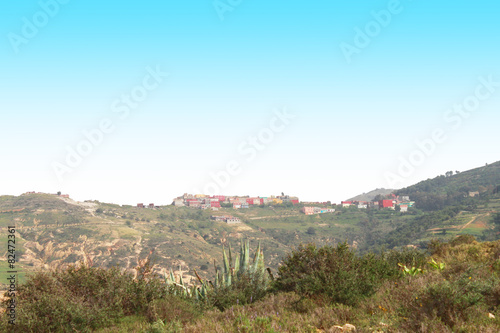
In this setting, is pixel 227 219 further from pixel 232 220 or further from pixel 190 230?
pixel 190 230

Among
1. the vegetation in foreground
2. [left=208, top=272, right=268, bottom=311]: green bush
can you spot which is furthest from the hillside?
the vegetation in foreground

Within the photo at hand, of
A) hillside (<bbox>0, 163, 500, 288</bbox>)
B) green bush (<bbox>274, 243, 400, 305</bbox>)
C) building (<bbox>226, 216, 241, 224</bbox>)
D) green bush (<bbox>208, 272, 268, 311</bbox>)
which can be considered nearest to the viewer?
green bush (<bbox>274, 243, 400, 305</bbox>)

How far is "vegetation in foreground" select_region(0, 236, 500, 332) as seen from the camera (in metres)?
6.22

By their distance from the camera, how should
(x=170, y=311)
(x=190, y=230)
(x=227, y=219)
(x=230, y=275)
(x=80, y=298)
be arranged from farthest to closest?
(x=227, y=219) < (x=190, y=230) < (x=230, y=275) < (x=80, y=298) < (x=170, y=311)

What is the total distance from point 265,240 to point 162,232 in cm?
4051

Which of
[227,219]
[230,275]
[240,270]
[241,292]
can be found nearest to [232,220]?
[227,219]

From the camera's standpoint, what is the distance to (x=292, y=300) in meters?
9.41

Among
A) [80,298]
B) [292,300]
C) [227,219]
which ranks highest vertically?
[227,219]

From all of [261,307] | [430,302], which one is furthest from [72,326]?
[430,302]

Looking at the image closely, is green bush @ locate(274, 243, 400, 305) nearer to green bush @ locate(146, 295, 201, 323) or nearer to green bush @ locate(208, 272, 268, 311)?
green bush @ locate(208, 272, 268, 311)

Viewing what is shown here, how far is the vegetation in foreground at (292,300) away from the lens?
6.22m

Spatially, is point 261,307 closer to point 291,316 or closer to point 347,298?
point 291,316

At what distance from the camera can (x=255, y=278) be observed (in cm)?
1251

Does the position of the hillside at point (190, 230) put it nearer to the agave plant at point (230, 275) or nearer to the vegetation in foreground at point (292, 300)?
the agave plant at point (230, 275)
